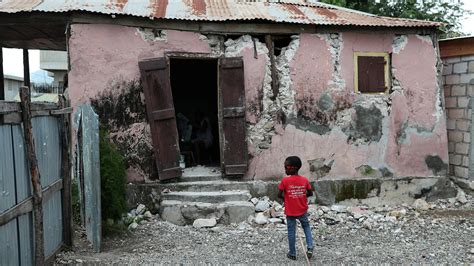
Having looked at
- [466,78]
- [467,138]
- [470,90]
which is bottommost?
[467,138]

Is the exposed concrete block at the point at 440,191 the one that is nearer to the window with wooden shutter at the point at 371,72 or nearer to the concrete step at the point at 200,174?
the window with wooden shutter at the point at 371,72

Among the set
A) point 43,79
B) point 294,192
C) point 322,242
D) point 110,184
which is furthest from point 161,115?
point 43,79

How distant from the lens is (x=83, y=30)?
673cm

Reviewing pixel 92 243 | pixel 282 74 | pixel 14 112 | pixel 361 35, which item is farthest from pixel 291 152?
pixel 14 112

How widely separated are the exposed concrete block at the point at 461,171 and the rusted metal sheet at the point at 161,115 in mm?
5379

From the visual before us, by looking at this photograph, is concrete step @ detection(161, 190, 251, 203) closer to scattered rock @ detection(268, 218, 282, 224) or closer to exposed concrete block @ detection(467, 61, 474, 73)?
scattered rock @ detection(268, 218, 282, 224)

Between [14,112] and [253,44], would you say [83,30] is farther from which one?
[14,112]

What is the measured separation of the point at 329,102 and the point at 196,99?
14.9ft

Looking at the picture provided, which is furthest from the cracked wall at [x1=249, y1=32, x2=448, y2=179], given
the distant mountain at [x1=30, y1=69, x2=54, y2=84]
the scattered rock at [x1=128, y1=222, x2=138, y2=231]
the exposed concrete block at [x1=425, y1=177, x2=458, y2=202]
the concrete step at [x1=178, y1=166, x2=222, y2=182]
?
the distant mountain at [x1=30, y1=69, x2=54, y2=84]

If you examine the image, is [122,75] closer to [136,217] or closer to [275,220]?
[136,217]

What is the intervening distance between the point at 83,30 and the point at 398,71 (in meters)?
5.54

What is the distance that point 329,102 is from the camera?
7629 mm

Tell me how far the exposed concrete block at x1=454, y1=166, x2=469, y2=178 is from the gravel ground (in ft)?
3.28

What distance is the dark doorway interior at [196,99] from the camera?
995cm
